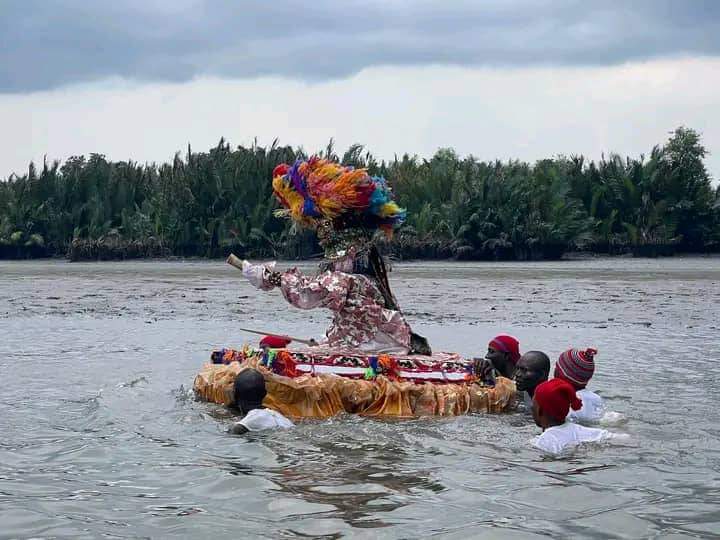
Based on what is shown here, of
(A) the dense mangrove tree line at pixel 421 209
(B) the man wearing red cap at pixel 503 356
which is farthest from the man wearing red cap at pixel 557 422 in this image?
(A) the dense mangrove tree line at pixel 421 209

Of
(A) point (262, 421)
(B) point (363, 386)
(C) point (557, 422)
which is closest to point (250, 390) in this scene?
(A) point (262, 421)

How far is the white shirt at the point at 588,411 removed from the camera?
807 cm

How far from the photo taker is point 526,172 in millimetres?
35781

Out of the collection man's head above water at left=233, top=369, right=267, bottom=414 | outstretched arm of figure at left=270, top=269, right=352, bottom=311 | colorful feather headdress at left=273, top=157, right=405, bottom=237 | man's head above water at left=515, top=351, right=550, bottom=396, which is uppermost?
colorful feather headdress at left=273, top=157, right=405, bottom=237

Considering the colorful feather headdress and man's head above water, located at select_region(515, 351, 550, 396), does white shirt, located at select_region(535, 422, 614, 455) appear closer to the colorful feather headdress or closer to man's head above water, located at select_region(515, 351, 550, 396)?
man's head above water, located at select_region(515, 351, 550, 396)

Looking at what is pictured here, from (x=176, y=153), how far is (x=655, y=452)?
106ft

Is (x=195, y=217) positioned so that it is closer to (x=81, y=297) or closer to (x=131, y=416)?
(x=81, y=297)

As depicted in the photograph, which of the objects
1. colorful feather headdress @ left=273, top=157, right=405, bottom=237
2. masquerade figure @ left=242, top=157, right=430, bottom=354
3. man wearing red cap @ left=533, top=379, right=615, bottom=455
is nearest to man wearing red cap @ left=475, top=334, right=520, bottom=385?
masquerade figure @ left=242, top=157, right=430, bottom=354

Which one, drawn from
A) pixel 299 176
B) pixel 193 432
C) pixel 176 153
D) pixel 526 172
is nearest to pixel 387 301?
pixel 299 176

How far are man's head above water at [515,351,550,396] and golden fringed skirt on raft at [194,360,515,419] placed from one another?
1.01 feet

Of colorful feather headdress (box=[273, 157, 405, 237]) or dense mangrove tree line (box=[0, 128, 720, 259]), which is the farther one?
dense mangrove tree line (box=[0, 128, 720, 259])

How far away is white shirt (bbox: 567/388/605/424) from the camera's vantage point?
8.07 meters

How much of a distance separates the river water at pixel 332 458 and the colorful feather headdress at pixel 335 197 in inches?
65.8

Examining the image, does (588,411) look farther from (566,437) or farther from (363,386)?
(363,386)
